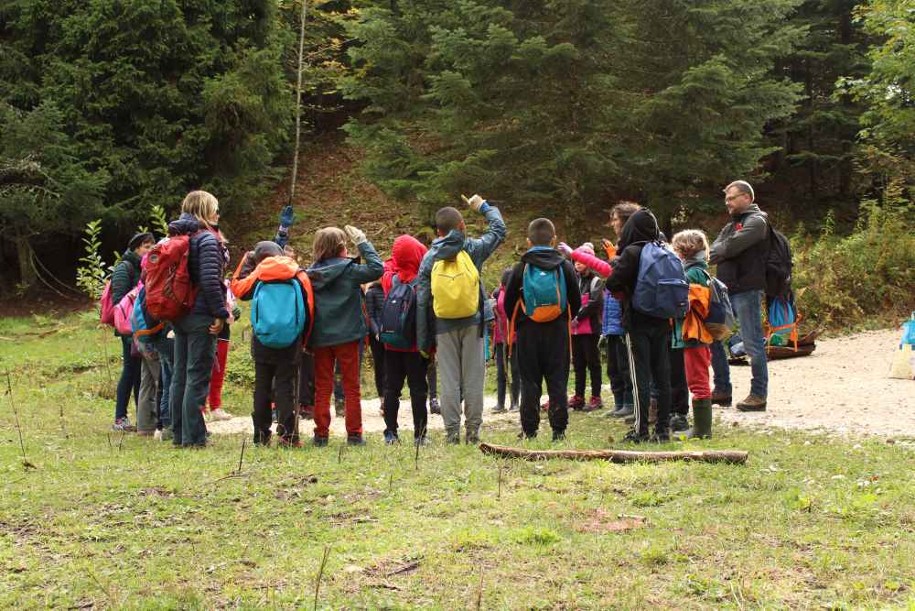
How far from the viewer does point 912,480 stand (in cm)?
562

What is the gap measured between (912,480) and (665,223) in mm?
14443

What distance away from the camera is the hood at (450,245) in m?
7.42

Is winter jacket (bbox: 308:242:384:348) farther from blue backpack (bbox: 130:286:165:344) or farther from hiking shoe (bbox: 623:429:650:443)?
hiking shoe (bbox: 623:429:650:443)

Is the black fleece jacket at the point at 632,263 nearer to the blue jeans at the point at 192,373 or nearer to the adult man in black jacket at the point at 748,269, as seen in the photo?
the adult man in black jacket at the point at 748,269

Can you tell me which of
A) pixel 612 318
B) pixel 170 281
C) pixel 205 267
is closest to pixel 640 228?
pixel 612 318

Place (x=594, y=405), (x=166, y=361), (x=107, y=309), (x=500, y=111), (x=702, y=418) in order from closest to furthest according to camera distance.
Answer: (x=702, y=418)
(x=166, y=361)
(x=107, y=309)
(x=594, y=405)
(x=500, y=111)

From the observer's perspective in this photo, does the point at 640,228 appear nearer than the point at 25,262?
Yes

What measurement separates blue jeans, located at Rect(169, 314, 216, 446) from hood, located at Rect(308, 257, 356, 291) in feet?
3.13

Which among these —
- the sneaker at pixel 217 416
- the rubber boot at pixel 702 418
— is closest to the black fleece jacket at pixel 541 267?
the rubber boot at pixel 702 418

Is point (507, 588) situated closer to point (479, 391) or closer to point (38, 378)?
point (479, 391)

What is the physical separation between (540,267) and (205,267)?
279 cm

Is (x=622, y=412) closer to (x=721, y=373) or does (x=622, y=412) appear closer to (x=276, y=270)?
(x=721, y=373)

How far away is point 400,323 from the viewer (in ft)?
25.9

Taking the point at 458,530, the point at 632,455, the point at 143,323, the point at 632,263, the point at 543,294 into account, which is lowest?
the point at 458,530
